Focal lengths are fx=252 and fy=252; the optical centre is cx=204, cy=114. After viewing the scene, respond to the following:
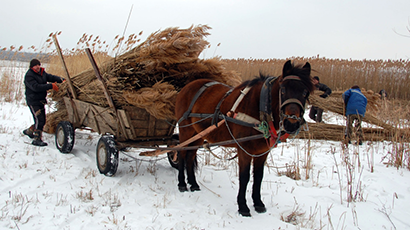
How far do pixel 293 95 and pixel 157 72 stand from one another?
2.38 m

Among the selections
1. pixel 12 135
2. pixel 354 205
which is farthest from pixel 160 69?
pixel 12 135

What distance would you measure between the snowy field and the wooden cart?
271mm

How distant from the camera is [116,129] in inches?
148

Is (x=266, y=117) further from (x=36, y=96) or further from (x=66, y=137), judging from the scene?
(x=36, y=96)

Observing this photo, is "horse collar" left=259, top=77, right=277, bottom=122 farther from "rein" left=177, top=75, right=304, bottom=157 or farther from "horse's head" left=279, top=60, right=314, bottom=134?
"horse's head" left=279, top=60, right=314, bottom=134

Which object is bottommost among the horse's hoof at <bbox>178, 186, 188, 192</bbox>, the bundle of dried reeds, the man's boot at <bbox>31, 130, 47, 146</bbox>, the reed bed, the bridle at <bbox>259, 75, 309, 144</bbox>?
the horse's hoof at <bbox>178, 186, 188, 192</bbox>

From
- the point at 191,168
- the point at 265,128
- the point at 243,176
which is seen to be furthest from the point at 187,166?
the point at 265,128

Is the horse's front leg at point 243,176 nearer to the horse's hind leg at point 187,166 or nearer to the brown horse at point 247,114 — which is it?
the brown horse at point 247,114

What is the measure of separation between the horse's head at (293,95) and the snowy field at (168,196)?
1121mm

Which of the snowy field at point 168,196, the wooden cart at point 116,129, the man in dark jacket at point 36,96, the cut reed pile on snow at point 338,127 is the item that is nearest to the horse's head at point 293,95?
the snowy field at point 168,196

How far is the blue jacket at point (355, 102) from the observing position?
628cm

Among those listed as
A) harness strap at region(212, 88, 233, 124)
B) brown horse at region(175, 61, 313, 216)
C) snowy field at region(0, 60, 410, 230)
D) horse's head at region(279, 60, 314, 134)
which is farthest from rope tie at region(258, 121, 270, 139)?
snowy field at region(0, 60, 410, 230)

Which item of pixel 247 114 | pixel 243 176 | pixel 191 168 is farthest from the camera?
pixel 191 168

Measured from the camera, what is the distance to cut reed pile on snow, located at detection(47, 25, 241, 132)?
3.39 m
